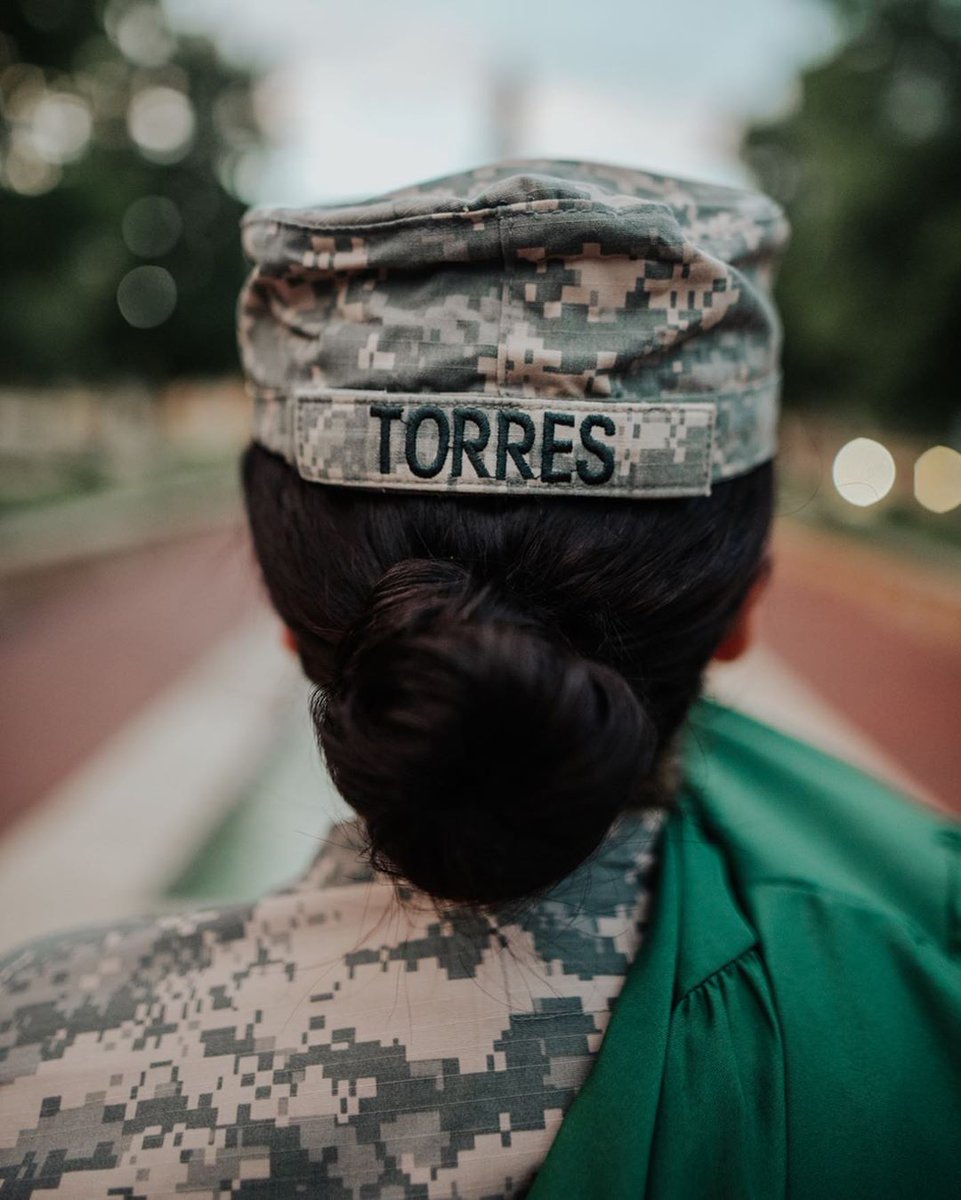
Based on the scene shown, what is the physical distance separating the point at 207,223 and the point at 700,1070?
3002cm

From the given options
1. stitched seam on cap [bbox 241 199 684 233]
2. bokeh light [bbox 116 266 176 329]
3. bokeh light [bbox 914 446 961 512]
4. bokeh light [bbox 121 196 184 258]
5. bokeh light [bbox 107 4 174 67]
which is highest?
bokeh light [bbox 107 4 174 67]

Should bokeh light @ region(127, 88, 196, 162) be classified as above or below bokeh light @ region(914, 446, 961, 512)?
above

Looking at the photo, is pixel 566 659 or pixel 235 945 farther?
pixel 235 945

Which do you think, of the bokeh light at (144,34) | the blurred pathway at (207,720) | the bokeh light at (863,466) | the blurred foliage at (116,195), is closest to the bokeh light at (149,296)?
the blurred foliage at (116,195)

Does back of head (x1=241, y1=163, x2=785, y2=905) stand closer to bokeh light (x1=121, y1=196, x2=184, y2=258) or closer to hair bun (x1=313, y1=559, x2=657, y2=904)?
hair bun (x1=313, y1=559, x2=657, y2=904)

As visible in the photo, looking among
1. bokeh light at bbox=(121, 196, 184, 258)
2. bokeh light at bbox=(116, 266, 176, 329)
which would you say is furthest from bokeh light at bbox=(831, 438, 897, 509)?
bokeh light at bbox=(121, 196, 184, 258)

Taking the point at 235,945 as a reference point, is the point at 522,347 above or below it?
above

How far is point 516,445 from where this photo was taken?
39.9 inches

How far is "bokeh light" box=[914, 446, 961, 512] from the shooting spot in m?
12.8

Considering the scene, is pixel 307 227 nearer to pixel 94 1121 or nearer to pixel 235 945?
pixel 235 945

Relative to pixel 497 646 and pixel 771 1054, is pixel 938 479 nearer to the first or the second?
pixel 771 1054

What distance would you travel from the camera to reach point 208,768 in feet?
16.5

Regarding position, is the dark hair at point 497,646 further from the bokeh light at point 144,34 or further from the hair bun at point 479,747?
the bokeh light at point 144,34

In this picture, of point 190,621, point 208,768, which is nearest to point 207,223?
point 190,621
